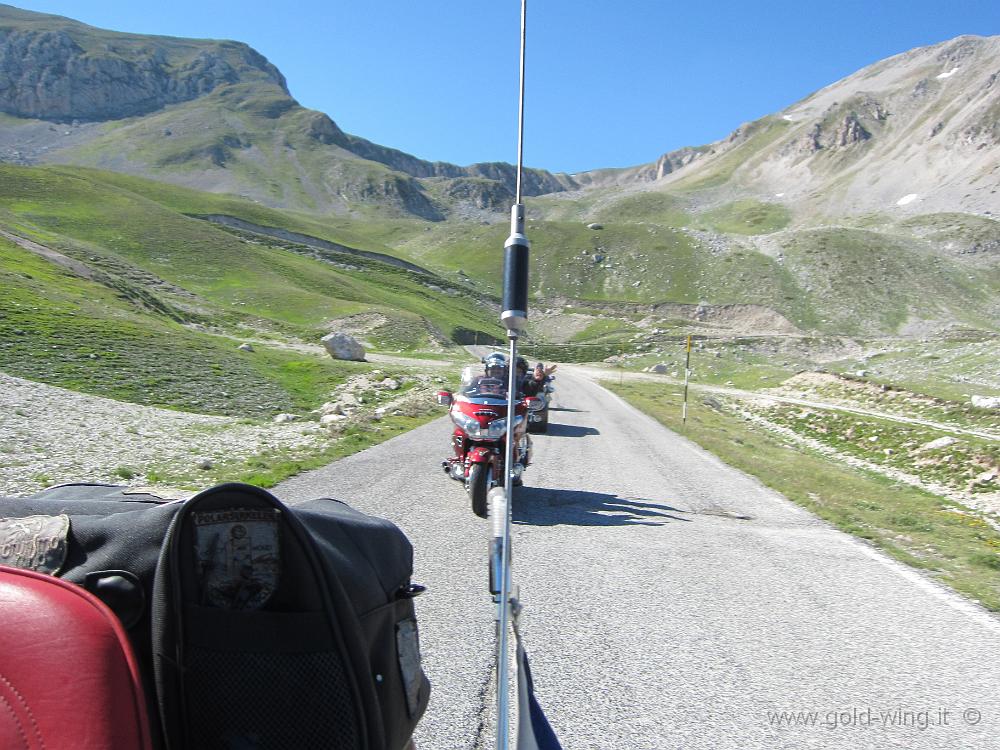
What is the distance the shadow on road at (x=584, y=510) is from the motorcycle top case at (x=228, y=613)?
6.23 m

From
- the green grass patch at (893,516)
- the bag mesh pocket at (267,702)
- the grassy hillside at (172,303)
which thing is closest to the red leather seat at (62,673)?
the bag mesh pocket at (267,702)

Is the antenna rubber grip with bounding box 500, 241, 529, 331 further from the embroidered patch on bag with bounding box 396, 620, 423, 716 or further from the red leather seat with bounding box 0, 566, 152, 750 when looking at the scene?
the red leather seat with bounding box 0, 566, 152, 750

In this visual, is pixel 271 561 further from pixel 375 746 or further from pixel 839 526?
pixel 839 526

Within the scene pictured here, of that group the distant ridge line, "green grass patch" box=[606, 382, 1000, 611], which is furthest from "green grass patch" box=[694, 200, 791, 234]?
"green grass patch" box=[606, 382, 1000, 611]

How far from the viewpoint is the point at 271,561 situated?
68.4 inches

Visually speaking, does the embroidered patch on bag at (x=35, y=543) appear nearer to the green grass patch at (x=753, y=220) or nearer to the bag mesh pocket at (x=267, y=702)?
the bag mesh pocket at (x=267, y=702)

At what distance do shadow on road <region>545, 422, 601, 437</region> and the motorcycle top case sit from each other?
610 inches

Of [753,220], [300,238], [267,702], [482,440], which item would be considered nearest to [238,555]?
[267,702]

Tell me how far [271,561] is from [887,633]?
192 inches

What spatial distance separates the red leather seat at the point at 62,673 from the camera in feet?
4.18

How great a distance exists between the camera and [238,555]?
1.73 metres

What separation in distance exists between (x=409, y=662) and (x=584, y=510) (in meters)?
6.78

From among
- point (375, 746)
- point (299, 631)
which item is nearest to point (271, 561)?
point (299, 631)

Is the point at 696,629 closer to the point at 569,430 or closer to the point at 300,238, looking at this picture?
the point at 569,430
